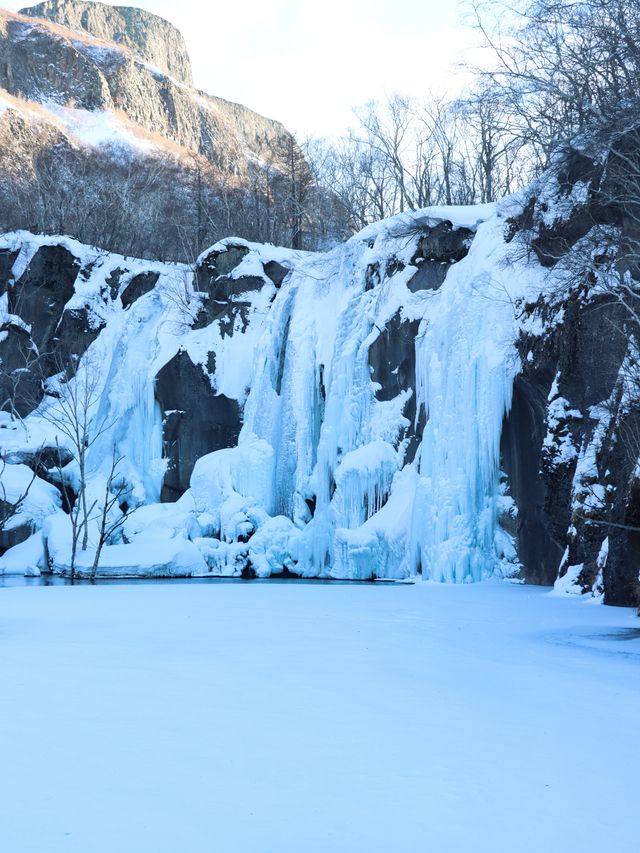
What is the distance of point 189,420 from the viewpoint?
66.6ft

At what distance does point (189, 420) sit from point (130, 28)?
63.3 meters

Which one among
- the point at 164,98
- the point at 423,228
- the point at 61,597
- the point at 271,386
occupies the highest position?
the point at 164,98

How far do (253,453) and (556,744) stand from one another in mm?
14819

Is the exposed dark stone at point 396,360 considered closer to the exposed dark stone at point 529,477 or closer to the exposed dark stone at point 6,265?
the exposed dark stone at point 529,477

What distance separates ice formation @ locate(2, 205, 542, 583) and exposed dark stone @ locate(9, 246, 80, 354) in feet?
5.43

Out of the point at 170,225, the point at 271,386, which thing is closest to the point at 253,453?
the point at 271,386

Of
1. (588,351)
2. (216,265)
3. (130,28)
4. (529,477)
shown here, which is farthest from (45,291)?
(130,28)

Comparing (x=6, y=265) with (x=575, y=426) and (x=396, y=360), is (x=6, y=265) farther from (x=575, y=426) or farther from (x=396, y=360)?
(x=575, y=426)

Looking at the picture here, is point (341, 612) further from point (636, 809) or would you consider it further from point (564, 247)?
point (564, 247)

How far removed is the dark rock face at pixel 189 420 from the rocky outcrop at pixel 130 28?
55.9 m

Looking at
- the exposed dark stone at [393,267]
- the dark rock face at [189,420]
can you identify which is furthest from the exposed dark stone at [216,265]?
the exposed dark stone at [393,267]

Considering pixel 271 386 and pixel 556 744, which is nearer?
pixel 556 744

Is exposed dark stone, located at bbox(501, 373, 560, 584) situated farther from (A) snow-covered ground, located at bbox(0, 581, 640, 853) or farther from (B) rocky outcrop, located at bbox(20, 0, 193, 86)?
(B) rocky outcrop, located at bbox(20, 0, 193, 86)

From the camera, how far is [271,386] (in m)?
18.6
